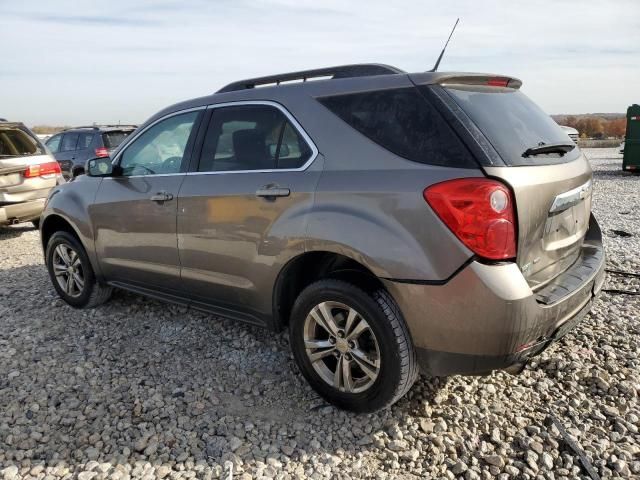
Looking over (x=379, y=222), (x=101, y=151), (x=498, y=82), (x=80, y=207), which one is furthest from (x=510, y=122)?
(x=101, y=151)

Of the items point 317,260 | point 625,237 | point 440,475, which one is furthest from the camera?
point 625,237

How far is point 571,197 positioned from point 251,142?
1.87 m

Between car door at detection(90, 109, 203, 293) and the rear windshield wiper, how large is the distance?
218 centimetres

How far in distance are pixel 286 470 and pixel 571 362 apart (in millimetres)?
1971

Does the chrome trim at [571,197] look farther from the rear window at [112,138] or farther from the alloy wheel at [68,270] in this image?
the rear window at [112,138]

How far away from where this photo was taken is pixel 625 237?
A: 6879 mm

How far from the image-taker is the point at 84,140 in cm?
1263

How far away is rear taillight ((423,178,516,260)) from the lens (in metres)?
2.39

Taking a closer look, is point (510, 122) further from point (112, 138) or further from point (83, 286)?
point (112, 138)

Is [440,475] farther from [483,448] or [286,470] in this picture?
[286,470]

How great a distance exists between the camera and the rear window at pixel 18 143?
7.44 m

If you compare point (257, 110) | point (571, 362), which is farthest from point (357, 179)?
point (571, 362)

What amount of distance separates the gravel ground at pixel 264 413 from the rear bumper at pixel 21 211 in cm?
346

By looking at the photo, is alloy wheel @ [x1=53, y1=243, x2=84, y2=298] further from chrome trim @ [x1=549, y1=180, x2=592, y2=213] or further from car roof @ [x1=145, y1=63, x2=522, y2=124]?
chrome trim @ [x1=549, y1=180, x2=592, y2=213]
